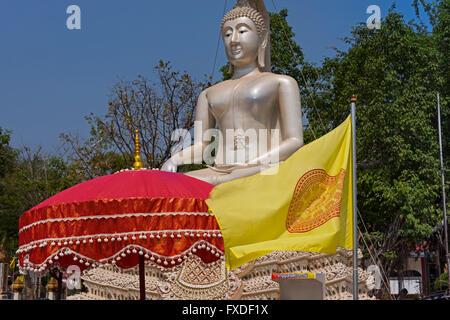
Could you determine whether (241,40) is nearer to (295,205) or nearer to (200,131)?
(200,131)

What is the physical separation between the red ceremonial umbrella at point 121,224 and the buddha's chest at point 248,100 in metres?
2.98

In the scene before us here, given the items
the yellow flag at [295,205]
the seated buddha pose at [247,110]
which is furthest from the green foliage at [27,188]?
the yellow flag at [295,205]

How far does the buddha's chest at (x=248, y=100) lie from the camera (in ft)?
28.5

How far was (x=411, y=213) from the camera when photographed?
16.3 meters

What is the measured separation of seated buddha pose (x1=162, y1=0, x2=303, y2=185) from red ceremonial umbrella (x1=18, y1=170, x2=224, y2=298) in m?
2.20

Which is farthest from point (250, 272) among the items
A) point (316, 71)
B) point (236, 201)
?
point (316, 71)

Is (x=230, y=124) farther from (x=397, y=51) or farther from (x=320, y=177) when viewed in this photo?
(x=397, y=51)

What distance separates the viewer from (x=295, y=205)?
17.5 ft

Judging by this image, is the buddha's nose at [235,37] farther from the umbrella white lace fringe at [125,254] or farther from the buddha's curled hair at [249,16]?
the umbrella white lace fringe at [125,254]

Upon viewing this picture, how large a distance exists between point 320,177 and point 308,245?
2.11ft

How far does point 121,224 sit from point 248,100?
3.65 m

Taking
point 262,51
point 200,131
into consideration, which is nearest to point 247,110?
point 200,131

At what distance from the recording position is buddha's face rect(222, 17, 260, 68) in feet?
29.6

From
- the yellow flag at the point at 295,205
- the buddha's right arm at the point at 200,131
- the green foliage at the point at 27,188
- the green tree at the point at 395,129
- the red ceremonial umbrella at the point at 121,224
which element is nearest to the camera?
the yellow flag at the point at 295,205
